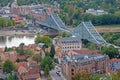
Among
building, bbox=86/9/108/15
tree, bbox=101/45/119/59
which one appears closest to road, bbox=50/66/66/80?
tree, bbox=101/45/119/59

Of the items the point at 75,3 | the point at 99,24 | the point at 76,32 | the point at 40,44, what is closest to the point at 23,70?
the point at 40,44

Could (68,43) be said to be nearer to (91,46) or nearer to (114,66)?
(91,46)

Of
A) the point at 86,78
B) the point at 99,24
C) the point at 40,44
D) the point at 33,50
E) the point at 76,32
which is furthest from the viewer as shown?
the point at 99,24

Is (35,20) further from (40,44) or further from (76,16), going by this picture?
(40,44)

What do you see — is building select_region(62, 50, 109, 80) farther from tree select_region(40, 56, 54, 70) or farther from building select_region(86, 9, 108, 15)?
building select_region(86, 9, 108, 15)

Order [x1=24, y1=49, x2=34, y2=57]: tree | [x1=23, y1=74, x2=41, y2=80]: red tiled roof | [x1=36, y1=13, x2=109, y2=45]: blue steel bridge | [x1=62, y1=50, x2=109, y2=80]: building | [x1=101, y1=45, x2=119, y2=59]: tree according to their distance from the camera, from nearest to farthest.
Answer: [x1=23, y1=74, x2=41, y2=80]: red tiled roof
[x1=62, y1=50, x2=109, y2=80]: building
[x1=24, y1=49, x2=34, y2=57]: tree
[x1=101, y1=45, x2=119, y2=59]: tree
[x1=36, y1=13, x2=109, y2=45]: blue steel bridge

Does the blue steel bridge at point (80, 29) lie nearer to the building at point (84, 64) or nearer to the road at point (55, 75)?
the building at point (84, 64)

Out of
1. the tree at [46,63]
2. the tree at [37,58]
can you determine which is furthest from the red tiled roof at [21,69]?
the tree at [37,58]
